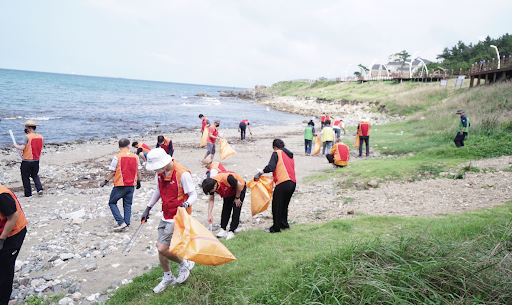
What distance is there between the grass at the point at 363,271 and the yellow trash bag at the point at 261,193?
0.83 metres

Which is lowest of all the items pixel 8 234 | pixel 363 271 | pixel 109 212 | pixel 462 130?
pixel 109 212

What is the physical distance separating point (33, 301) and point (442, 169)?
1069 cm

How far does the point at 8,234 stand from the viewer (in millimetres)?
3707

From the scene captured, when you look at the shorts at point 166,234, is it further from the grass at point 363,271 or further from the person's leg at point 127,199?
the person's leg at point 127,199

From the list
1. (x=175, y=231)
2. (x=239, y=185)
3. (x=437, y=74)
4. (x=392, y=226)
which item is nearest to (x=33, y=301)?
(x=175, y=231)

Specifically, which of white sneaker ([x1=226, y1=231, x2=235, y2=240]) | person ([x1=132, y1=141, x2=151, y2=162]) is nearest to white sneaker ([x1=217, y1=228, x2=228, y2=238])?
white sneaker ([x1=226, y1=231, x2=235, y2=240])

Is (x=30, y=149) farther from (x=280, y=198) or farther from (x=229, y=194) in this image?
(x=280, y=198)

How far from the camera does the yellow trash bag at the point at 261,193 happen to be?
6037 millimetres

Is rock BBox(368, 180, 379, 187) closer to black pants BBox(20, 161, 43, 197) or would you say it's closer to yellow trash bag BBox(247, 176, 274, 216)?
yellow trash bag BBox(247, 176, 274, 216)

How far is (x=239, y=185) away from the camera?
5773mm

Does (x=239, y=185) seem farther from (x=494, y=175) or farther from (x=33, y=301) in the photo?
(x=494, y=175)

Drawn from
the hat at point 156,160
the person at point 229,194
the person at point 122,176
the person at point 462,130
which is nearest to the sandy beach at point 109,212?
the person at point 122,176

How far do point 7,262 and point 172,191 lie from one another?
228cm

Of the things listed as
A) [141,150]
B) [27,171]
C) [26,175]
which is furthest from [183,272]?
[26,175]
